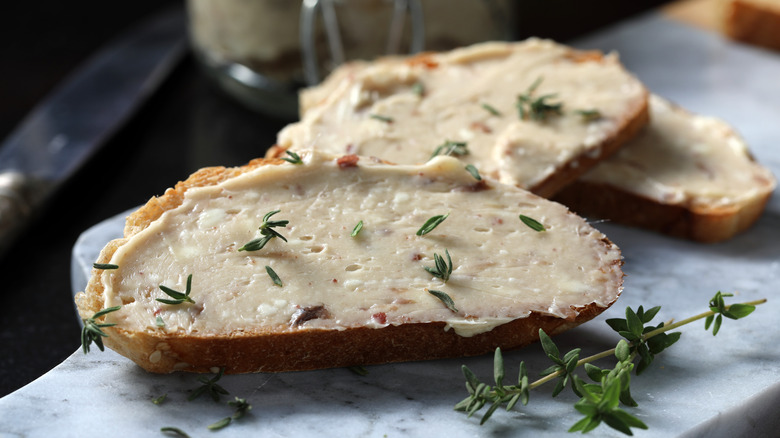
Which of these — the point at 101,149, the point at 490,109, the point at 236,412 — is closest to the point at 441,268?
the point at 236,412

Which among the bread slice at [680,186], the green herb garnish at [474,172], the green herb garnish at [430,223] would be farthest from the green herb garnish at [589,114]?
the green herb garnish at [430,223]

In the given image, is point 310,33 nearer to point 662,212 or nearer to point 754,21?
point 662,212

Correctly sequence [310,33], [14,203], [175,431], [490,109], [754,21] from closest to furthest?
[175,431], [490,109], [14,203], [310,33], [754,21]

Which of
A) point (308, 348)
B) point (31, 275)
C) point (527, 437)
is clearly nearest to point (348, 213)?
point (308, 348)

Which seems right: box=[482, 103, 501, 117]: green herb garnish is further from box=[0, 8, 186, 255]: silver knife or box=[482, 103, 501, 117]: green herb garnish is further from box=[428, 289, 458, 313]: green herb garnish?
box=[0, 8, 186, 255]: silver knife

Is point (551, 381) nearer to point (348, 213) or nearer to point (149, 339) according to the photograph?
point (348, 213)

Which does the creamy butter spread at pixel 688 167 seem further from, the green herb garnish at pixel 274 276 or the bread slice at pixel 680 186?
the green herb garnish at pixel 274 276
